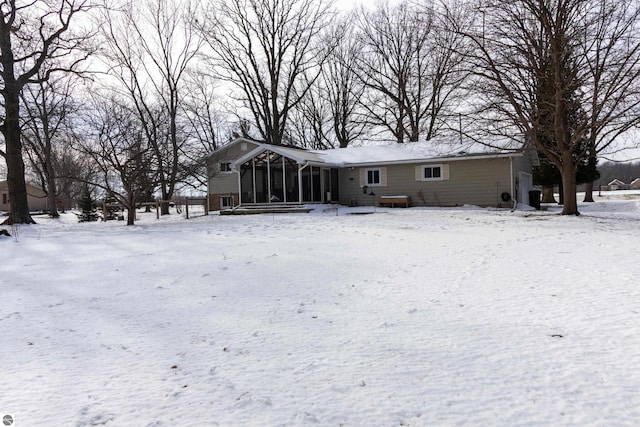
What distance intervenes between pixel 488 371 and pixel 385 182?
18.9 meters

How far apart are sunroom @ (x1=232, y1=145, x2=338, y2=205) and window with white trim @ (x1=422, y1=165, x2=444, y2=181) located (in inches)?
189

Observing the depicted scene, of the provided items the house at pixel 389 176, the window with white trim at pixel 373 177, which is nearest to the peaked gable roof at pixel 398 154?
the house at pixel 389 176

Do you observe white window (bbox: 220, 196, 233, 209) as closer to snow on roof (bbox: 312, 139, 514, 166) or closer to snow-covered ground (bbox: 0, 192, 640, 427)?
snow on roof (bbox: 312, 139, 514, 166)

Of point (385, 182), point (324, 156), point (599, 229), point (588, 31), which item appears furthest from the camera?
point (324, 156)

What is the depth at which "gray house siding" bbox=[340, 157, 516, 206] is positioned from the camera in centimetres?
1859

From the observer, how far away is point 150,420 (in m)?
2.03

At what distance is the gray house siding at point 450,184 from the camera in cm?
1859

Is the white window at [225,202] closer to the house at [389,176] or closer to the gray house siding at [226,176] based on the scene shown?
the gray house siding at [226,176]

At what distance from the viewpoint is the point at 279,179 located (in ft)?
69.5

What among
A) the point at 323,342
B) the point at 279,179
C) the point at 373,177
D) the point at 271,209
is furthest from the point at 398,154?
the point at 323,342

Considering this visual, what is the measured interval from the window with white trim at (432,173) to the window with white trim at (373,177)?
2.31m


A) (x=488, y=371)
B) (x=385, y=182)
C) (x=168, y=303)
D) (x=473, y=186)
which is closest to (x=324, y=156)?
(x=385, y=182)

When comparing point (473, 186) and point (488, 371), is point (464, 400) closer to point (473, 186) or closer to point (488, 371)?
point (488, 371)

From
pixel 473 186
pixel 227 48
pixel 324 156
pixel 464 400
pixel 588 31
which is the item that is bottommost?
pixel 464 400
